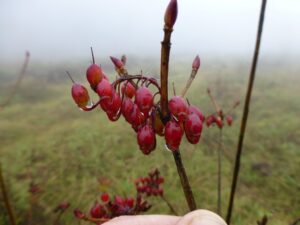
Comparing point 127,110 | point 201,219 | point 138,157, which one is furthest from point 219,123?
point 138,157

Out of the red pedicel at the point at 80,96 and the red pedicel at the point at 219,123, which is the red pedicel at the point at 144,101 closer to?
the red pedicel at the point at 80,96

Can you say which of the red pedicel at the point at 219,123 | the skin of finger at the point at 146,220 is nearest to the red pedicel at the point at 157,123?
the skin of finger at the point at 146,220

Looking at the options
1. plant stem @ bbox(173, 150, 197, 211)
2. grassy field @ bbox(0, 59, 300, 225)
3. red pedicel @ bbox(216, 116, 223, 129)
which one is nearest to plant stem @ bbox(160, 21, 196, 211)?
plant stem @ bbox(173, 150, 197, 211)

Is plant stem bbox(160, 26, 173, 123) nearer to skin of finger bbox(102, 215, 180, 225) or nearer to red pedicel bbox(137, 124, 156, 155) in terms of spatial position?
red pedicel bbox(137, 124, 156, 155)

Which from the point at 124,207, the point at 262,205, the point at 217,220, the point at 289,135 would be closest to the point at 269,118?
the point at 289,135

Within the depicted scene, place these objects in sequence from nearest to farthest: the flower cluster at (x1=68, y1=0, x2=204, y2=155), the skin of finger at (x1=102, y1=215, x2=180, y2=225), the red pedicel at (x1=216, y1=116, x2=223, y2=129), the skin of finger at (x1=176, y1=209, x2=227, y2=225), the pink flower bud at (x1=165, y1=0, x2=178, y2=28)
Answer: the pink flower bud at (x1=165, y1=0, x2=178, y2=28) < the flower cluster at (x1=68, y1=0, x2=204, y2=155) < the skin of finger at (x1=176, y1=209, x2=227, y2=225) < the skin of finger at (x1=102, y1=215, x2=180, y2=225) < the red pedicel at (x1=216, y1=116, x2=223, y2=129)

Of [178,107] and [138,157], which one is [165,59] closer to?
[178,107]
